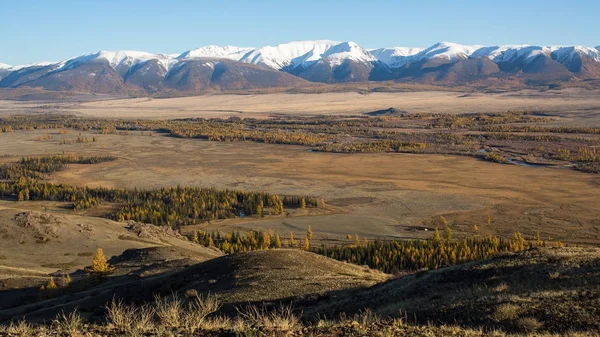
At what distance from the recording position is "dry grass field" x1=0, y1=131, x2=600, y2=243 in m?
60.8

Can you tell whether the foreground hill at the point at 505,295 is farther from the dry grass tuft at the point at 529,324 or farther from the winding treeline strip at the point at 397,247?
the winding treeline strip at the point at 397,247

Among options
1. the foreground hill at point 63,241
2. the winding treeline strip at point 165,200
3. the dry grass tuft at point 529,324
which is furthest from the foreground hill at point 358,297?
the winding treeline strip at point 165,200

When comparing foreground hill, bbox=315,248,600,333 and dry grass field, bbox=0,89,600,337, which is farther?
dry grass field, bbox=0,89,600,337

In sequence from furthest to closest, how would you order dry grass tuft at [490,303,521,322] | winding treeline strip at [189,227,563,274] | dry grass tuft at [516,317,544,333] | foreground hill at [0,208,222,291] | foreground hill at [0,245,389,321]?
winding treeline strip at [189,227,563,274], foreground hill at [0,208,222,291], foreground hill at [0,245,389,321], dry grass tuft at [490,303,521,322], dry grass tuft at [516,317,544,333]

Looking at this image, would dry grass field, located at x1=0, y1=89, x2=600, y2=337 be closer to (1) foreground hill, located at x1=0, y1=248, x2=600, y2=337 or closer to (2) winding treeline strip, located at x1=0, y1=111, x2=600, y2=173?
(1) foreground hill, located at x1=0, y1=248, x2=600, y2=337

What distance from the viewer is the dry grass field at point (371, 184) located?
6081 centimetres

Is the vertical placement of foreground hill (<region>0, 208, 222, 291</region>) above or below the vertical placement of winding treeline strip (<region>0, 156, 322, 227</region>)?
above

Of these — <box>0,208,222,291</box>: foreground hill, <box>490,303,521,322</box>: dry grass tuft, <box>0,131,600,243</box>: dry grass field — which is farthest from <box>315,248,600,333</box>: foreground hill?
<box>0,131,600,243</box>: dry grass field

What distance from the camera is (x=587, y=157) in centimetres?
10281

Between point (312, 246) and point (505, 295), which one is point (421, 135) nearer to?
point (312, 246)

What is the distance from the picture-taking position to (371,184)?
82688 mm

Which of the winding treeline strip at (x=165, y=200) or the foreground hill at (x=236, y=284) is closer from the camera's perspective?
the foreground hill at (x=236, y=284)

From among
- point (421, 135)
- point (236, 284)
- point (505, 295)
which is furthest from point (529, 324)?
point (421, 135)

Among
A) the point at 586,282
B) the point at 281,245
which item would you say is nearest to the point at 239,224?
the point at 281,245
